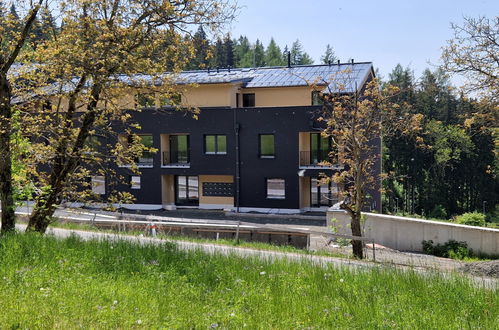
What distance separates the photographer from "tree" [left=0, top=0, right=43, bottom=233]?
34.8ft

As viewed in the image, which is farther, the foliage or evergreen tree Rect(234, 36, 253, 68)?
evergreen tree Rect(234, 36, 253, 68)

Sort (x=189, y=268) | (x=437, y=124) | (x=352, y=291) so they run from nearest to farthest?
(x=352, y=291) < (x=189, y=268) < (x=437, y=124)

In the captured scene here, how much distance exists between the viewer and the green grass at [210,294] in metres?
5.38

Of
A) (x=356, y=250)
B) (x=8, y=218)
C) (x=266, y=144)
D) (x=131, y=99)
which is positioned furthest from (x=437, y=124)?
(x=8, y=218)

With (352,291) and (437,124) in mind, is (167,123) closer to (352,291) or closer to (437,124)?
(352,291)

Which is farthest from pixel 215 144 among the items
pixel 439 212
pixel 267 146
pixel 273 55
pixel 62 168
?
pixel 273 55

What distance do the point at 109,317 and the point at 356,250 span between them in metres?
11.8

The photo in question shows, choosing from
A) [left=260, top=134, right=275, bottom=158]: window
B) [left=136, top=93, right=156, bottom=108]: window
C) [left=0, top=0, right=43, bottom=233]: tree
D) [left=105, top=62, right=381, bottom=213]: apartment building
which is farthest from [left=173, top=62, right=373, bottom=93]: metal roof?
[left=0, top=0, right=43, bottom=233]: tree

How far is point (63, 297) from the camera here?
6.02m

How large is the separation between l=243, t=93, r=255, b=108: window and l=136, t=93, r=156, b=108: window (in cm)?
2314

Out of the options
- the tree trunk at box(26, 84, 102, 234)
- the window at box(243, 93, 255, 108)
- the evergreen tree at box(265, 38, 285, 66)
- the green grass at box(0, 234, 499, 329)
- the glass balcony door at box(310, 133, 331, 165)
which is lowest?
the green grass at box(0, 234, 499, 329)

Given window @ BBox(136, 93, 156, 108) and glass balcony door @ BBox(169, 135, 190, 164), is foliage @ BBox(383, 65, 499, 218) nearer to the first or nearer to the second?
glass balcony door @ BBox(169, 135, 190, 164)

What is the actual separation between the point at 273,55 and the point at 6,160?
321 ft

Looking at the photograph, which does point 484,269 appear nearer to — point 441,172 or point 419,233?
point 419,233
